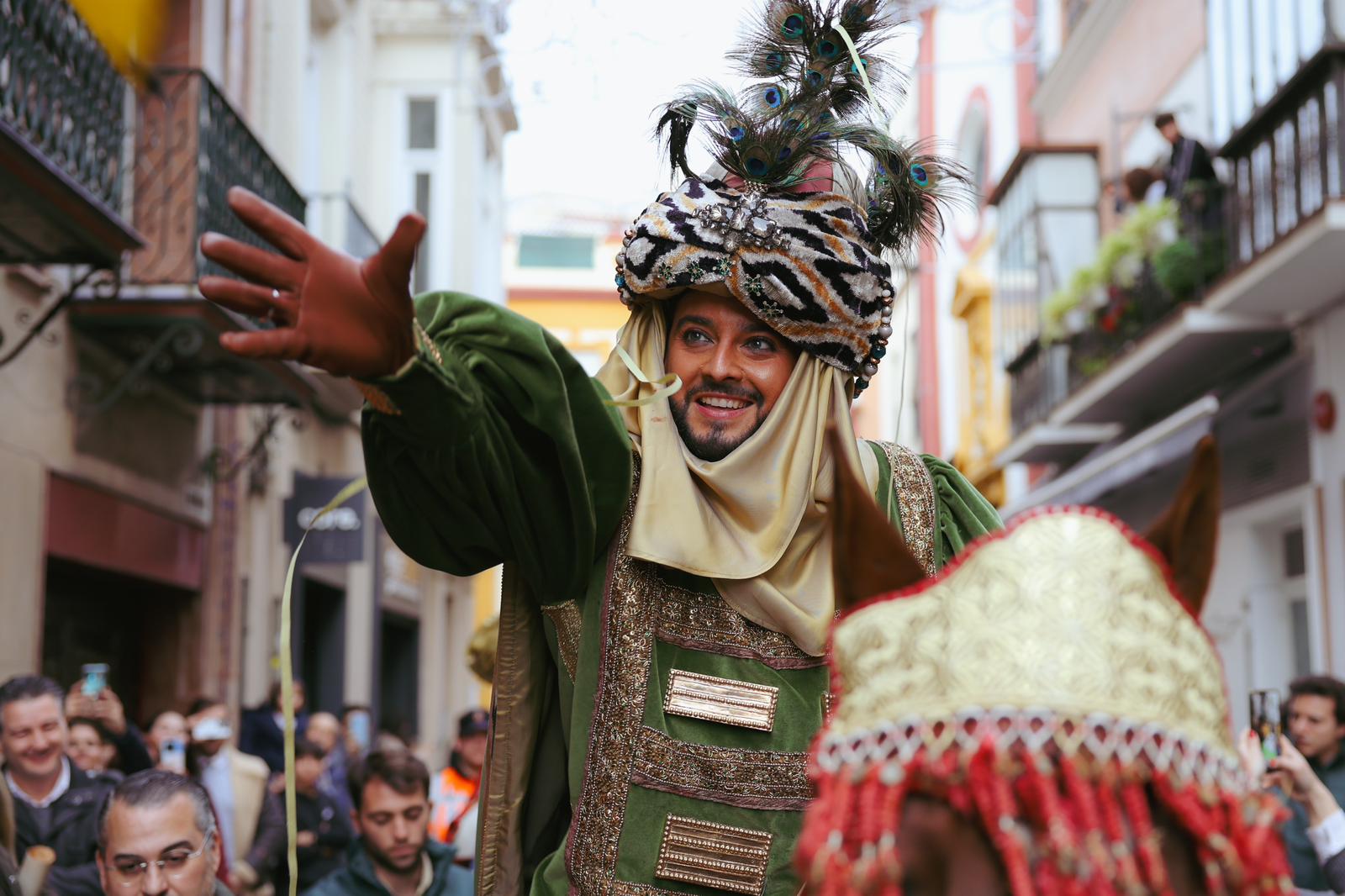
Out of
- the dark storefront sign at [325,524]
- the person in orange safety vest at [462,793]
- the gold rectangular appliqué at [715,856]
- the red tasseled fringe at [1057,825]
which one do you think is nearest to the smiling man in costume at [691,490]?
the gold rectangular appliqué at [715,856]

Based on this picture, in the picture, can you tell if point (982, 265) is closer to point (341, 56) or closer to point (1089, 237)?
point (1089, 237)

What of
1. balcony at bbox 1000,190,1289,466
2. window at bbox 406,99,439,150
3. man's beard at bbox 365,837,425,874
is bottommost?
man's beard at bbox 365,837,425,874

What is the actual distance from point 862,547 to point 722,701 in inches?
43.6

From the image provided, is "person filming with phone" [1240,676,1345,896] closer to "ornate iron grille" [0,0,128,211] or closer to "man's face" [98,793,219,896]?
"man's face" [98,793,219,896]

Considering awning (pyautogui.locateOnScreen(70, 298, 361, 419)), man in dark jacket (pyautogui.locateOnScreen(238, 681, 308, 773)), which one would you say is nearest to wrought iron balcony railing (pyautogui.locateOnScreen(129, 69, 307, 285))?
awning (pyautogui.locateOnScreen(70, 298, 361, 419))

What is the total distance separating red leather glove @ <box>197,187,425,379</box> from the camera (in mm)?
2090

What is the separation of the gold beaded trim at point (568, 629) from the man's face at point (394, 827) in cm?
299

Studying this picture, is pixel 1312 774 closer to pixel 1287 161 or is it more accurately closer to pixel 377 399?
pixel 377 399

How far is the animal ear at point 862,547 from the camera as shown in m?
1.79

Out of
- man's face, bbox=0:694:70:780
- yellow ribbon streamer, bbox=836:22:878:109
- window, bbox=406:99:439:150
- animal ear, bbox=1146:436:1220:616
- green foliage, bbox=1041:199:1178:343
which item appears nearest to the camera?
animal ear, bbox=1146:436:1220:616

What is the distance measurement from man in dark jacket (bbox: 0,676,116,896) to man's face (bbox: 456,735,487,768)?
222cm

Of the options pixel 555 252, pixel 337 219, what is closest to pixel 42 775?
pixel 337 219

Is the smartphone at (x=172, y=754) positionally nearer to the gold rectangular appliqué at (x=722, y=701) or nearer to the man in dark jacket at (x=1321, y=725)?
the man in dark jacket at (x=1321, y=725)

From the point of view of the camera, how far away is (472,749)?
7957 mm
